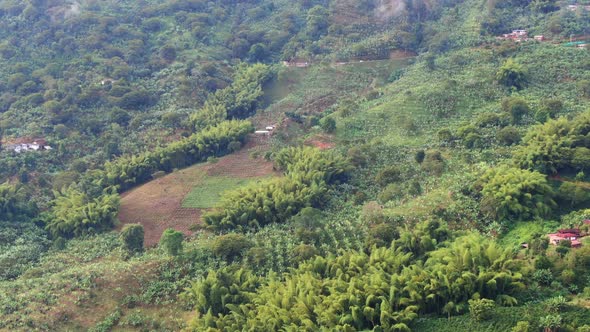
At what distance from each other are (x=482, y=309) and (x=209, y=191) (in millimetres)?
23513

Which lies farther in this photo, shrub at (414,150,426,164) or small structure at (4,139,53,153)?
small structure at (4,139,53,153)

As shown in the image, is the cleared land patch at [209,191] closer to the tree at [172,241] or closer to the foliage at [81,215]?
the foliage at [81,215]

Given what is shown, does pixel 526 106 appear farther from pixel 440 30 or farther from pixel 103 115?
pixel 103 115

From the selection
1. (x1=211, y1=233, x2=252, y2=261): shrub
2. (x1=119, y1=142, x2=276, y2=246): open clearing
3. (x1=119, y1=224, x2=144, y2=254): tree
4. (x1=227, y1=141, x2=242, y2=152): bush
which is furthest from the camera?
(x1=227, y1=141, x2=242, y2=152): bush

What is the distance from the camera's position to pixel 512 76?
4612cm

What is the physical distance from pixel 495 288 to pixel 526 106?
21.7 meters

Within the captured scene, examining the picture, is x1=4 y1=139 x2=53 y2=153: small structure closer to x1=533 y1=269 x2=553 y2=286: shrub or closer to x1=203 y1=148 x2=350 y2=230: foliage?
x1=203 y1=148 x2=350 y2=230: foliage

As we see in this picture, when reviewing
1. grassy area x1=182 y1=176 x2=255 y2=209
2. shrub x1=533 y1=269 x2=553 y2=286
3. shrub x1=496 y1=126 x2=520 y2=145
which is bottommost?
grassy area x1=182 y1=176 x2=255 y2=209

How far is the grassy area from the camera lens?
129ft

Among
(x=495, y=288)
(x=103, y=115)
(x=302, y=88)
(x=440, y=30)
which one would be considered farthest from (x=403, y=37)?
(x=495, y=288)

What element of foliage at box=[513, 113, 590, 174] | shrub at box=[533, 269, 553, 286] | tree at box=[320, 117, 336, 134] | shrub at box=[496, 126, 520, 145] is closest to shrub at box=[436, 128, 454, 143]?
shrub at box=[496, 126, 520, 145]

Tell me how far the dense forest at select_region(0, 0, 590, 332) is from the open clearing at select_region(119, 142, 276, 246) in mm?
199

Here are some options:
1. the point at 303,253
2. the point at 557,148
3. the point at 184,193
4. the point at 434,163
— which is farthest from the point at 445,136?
the point at 184,193

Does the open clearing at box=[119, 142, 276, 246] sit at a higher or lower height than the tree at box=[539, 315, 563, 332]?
lower
